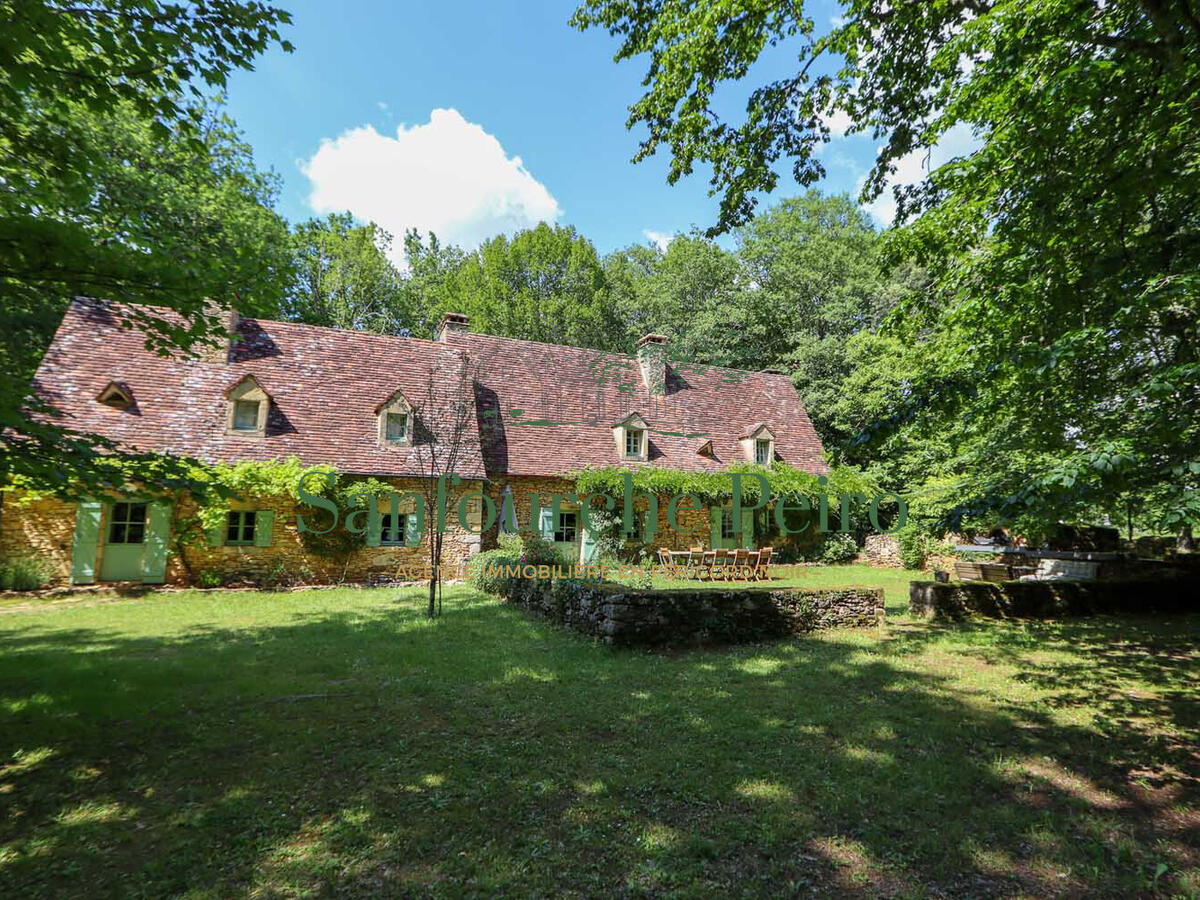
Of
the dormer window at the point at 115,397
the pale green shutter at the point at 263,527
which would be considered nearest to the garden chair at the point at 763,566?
the pale green shutter at the point at 263,527

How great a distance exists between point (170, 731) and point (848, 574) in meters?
17.2

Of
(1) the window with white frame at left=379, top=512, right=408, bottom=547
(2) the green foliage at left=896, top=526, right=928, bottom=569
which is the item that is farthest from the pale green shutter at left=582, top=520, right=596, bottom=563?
(2) the green foliage at left=896, top=526, right=928, bottom=569

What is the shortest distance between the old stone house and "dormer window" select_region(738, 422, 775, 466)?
5 centimetres

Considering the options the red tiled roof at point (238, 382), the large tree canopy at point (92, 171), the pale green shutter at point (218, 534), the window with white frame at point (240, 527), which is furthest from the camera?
the window with white frame at point (240, 527)

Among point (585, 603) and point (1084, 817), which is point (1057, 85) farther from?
point (585, 603)

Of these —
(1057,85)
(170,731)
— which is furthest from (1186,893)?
(170,731)

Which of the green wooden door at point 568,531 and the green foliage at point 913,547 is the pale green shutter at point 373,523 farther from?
the green foliage at point 913,547

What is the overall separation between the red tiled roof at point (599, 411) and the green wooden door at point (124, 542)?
28.1 ft

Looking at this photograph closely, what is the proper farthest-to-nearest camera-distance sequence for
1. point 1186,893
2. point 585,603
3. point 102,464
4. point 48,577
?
1. point 48,577
2. point 585,603
3. point 102,464
4. point 1186,893

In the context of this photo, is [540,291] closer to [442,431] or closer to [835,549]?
[442,431]

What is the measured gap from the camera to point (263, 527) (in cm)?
1388

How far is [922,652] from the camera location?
28.2ft

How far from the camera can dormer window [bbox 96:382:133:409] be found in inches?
540

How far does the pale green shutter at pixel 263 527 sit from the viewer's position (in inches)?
546
